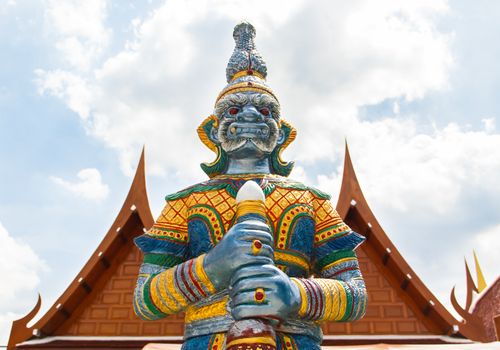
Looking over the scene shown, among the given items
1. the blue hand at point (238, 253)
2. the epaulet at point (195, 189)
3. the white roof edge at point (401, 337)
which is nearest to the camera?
the blue hand at point (238, 253)

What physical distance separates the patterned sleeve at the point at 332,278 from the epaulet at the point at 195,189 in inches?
20.4

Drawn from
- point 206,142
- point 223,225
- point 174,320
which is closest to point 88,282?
point 174,320

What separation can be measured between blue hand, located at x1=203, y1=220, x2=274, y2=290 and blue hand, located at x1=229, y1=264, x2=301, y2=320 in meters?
0.03

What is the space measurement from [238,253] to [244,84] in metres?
1.11

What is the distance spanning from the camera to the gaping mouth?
2.40m

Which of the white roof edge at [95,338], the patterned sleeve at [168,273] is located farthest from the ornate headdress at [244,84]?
the white roof edge at [95,338]

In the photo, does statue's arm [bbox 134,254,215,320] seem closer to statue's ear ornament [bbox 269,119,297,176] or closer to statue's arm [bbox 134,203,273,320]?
statue's arm [bbox 134,203,273,320]

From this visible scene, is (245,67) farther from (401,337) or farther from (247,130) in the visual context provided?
(401,337)

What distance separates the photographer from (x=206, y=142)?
2.76 m

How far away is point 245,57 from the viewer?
8.97 feet

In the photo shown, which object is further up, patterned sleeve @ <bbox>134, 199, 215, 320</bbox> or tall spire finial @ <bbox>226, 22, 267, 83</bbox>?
tall spire finial @ <bbox>226, 22, 267, 83</bbox>

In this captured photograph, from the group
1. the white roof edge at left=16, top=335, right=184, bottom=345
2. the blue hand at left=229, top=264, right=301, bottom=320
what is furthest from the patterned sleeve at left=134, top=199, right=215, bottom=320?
the white roof edge at left=16, top=335, right=184, bottom=345

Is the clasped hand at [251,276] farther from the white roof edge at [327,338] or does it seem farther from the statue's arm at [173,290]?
the white roof edge at [327,338]

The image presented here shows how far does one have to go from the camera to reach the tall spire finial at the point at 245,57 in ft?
8.89
